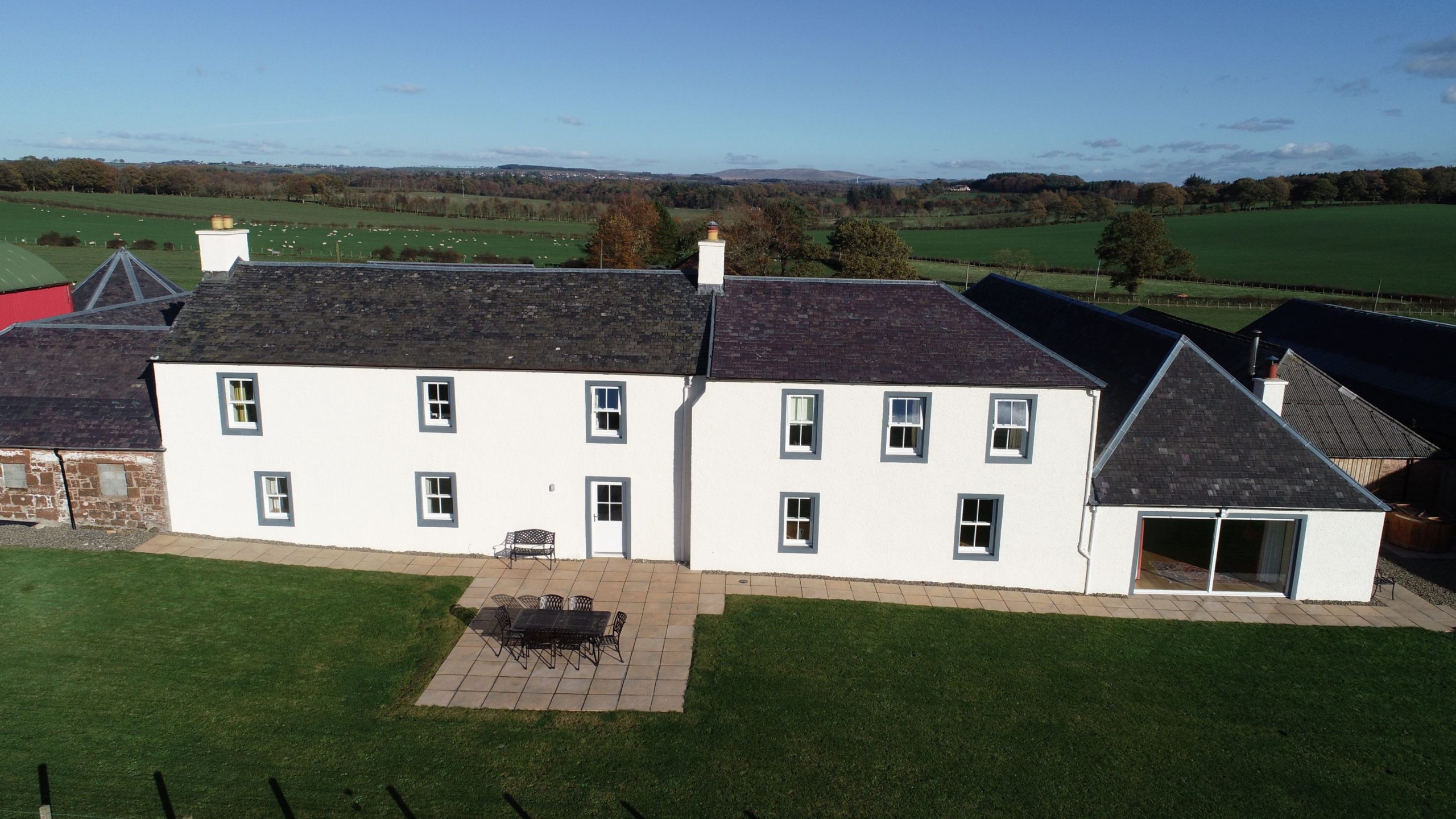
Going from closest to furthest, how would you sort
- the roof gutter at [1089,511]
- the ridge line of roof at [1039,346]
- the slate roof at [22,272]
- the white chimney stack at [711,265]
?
the ridge line of roof at [1039,346] < the roof gutter at [1089,511] < the white chimney stack at [711,265] < the slate roof at [22,272]

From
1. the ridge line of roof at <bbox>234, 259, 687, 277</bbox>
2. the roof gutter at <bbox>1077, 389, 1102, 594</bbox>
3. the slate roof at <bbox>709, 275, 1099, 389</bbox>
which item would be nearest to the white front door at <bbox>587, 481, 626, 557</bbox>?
the slate roof at <bbox>709, 275, 1099, 389</bbox>

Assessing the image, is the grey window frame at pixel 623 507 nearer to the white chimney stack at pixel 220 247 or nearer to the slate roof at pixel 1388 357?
the white chimney stack at pixel 220 247

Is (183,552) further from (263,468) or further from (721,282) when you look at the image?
(721,282)

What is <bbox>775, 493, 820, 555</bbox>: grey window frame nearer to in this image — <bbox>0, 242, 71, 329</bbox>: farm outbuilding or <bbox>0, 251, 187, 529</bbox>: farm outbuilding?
<bbox>0, 251, 187, 529</bbox>: farm outbuilding

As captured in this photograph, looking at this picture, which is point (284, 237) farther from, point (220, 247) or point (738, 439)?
point (738, 439)

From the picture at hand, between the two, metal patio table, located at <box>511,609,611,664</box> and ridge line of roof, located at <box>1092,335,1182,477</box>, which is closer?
metal patio table, located at <box>511,609,611,664</box>

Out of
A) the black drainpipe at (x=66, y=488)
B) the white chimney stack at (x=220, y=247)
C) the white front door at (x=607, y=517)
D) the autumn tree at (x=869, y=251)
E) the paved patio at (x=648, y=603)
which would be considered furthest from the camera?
the autumn tree at (x=869, y=251)

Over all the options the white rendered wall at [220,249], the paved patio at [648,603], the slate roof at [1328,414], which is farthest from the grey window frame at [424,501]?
the slate roof at [1328,414]

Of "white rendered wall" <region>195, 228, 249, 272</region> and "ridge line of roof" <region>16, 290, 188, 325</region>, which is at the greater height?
"white rendered wall" <region>195, 228, 249, 272</region>
